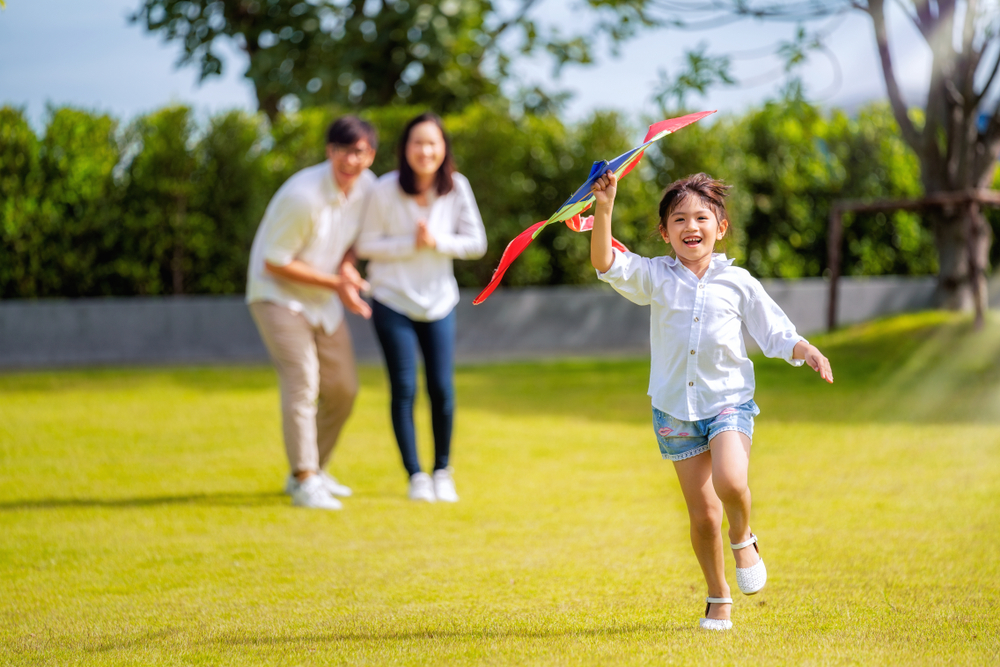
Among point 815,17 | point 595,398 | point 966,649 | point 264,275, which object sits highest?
point 815,17

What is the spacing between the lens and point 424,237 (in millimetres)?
5684

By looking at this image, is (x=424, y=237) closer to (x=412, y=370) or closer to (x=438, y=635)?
(x=412, y=370)

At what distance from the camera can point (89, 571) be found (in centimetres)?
446

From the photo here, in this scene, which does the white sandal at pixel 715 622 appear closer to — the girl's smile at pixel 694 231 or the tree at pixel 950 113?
the girl's smile at pixel 694 231


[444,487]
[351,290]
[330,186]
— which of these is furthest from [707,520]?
[330,186]

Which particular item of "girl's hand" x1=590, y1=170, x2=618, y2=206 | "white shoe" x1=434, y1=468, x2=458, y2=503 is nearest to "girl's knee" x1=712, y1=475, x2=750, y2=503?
"girl's hand" x1=590, y1=170, x2=618, y2=206

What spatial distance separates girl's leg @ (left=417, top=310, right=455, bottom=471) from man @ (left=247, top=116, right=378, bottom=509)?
391mm

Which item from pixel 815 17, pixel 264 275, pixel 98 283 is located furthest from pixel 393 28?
pixel 264 275

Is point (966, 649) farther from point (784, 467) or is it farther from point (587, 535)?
point (784, 467)

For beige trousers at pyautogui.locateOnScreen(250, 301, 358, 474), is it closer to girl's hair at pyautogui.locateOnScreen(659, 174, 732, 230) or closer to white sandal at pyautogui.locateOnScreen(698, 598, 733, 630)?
girl's hair at pyautogui.locateOnScreen(659, 174, 732, 230)

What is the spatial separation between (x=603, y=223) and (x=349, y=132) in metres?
2.55

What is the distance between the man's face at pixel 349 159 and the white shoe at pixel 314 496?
162cm

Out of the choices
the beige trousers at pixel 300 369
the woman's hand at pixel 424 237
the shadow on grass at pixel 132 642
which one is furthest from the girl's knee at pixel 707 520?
the beige trousers at pixel 300 369

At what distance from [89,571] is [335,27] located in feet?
41.7
